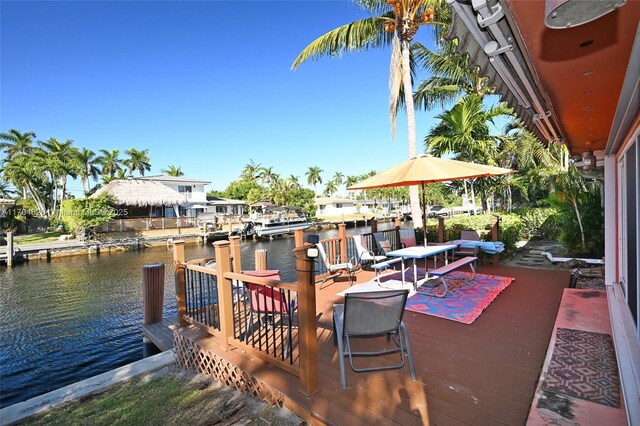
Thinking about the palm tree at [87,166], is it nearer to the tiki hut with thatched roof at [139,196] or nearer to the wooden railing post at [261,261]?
the tiki hut with thatched roof at [139,196]

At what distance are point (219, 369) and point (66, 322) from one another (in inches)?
300

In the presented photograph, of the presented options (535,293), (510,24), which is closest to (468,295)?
(535,293)

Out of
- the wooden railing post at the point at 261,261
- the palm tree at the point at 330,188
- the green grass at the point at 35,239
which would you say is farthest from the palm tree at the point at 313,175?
the wooden railing post at the point at 261,261

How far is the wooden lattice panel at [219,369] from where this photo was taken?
2.82 meters

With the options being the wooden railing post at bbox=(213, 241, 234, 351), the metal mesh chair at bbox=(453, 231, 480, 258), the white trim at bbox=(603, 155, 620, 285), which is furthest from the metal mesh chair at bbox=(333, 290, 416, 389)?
the metal mesh chair at bbox=(453, 231, 480, 258)

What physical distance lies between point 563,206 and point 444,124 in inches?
239

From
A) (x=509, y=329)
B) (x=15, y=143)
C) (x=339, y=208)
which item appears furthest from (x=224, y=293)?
(x=339, y=208)

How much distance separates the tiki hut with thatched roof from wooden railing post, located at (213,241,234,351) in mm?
28252

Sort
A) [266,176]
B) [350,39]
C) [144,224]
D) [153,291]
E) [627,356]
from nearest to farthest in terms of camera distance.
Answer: [627,356]
[153,291]
[350,39]
[144,224]
[266,176]

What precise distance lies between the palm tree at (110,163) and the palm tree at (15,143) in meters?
7.57

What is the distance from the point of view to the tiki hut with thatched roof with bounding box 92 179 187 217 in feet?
91.1

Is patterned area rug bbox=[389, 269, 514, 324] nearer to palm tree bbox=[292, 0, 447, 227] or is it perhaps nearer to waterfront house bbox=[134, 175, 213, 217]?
palm tree bbox=[292, 0, 447, 227]

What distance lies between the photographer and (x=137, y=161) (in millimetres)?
50375

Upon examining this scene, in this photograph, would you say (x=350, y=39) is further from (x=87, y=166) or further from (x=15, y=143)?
(x=15, y=143)
